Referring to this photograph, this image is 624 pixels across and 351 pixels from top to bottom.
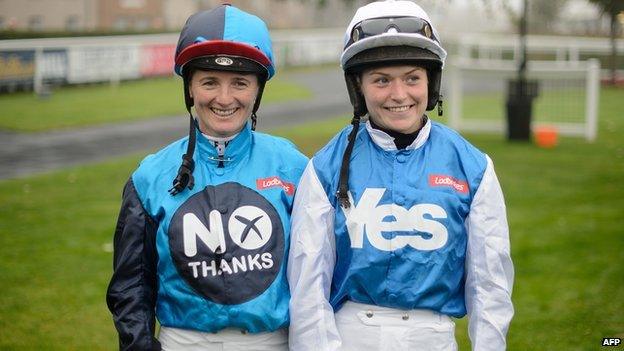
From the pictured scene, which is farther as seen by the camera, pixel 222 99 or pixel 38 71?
pixel 38 71

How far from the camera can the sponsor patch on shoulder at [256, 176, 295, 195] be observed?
9.48ft

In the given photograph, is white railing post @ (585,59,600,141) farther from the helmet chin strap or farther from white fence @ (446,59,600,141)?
the helmet chin strap

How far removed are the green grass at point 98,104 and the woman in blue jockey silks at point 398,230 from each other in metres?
13.5

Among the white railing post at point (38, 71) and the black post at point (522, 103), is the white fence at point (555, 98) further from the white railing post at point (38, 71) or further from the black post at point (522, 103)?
the white railing post at point (38, 71)

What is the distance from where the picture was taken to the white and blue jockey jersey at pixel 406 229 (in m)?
2.70

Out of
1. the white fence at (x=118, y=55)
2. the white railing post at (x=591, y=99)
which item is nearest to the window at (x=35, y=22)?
the white fence at (x=118, y=55)

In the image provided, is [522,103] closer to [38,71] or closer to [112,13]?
[38,71]

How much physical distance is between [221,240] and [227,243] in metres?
0.02

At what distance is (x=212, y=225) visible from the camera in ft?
9.25

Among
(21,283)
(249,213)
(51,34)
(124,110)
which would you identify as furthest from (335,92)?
(249,213)

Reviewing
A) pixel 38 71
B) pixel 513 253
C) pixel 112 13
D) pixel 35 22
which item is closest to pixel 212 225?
pixel 513 253

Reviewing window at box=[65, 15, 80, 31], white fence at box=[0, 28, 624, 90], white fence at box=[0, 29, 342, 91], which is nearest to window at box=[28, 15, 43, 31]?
window at box=[65, 15, 80, 31]

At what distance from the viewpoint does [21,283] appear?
6.67 metres

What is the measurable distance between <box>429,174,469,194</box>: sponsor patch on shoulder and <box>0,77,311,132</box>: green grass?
44.7 feet
